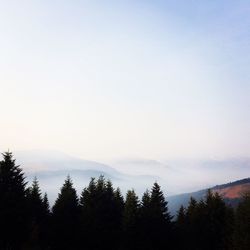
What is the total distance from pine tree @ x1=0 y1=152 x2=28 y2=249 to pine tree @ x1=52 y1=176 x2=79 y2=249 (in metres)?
17.9

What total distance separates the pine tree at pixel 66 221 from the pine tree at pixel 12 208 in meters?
17.9

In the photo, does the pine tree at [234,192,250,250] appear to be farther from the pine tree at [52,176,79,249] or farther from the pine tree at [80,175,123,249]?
the pine tree at [52,176,79,249]

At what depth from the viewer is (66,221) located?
60875 mm

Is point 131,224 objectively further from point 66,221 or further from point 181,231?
point 181,231

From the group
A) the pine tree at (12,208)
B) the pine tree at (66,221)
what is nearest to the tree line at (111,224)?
the pine tree at (66,221)

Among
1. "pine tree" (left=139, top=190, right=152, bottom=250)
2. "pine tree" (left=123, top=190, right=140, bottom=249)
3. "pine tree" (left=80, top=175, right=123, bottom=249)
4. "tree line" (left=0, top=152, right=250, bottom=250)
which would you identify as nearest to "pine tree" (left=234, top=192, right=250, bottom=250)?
"tree line" (left=0, top=152, right=250, bottom=250)

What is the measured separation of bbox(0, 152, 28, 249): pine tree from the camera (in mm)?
41031

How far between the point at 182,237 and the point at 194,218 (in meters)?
5.23

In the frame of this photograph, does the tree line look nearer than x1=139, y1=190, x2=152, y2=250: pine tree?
Yes

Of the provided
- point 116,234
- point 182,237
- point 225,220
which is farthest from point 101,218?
point 225,220

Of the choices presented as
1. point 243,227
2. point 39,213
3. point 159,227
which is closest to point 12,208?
point 39,213

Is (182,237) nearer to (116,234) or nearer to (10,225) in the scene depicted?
(116,234)

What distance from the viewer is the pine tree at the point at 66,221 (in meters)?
60.1

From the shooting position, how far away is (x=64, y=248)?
198 ft
